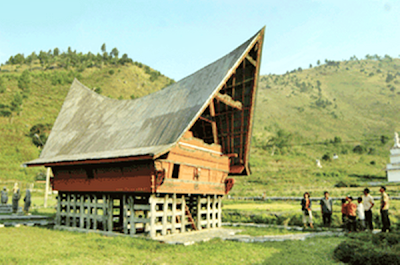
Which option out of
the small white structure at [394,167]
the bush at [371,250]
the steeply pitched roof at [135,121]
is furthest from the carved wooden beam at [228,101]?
the small white structure at [394,167]

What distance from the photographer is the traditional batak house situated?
45.8 ft

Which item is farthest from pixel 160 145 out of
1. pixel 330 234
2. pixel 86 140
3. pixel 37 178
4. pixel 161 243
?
pixel 37 178

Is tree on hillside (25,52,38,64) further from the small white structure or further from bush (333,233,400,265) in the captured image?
bush (333,233,400,265)

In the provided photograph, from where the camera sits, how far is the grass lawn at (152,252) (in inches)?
378

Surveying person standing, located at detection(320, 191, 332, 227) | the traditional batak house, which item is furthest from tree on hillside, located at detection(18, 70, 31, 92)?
person standing, located at detection(320, 191, 332, 227)

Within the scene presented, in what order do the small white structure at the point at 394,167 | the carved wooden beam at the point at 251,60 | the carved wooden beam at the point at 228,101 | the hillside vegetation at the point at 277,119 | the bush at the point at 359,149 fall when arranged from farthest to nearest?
the bush at the point at 359,149 → the hillside vegetation at the point at 277,119 → the small white structure at the point at 394,167 → the carved wooden beam at the point at 228,101 → the carved wooden beam at the point at 251,60

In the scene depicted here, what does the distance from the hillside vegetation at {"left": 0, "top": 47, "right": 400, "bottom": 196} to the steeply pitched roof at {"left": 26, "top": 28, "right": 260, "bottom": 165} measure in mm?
20998

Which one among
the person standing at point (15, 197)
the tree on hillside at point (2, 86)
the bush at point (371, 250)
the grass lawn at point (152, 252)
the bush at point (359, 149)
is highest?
the tree on hillside at point (2, 86)

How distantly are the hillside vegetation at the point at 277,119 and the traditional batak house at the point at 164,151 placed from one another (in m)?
18.8

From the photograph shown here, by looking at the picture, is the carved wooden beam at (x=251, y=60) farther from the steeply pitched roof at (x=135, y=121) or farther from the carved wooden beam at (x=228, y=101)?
the carved wooden beam at (x=228, y=101)

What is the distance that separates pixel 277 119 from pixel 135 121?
438 ft

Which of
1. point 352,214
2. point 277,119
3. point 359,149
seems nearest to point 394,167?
point 352,214

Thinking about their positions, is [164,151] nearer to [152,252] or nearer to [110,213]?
[152,252]

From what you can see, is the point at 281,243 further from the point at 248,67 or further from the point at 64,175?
the point at 64,175
